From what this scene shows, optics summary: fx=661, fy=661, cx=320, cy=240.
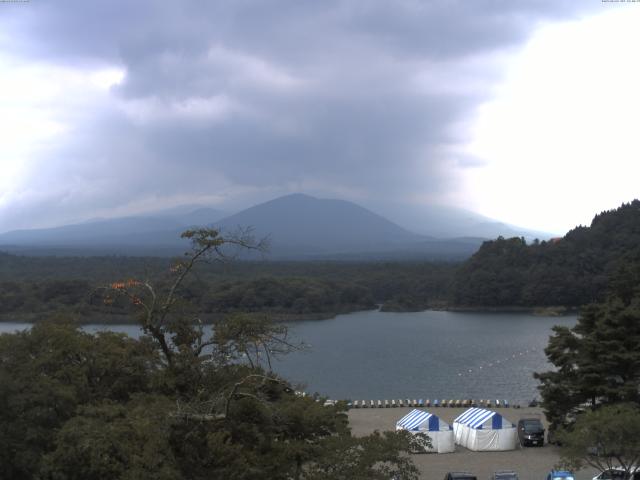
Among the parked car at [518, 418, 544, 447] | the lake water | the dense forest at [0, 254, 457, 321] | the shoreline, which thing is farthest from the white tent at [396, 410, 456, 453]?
the shoreline

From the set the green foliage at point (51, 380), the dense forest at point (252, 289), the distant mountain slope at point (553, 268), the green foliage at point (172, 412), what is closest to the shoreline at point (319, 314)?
the dense forest at point (252, 289)

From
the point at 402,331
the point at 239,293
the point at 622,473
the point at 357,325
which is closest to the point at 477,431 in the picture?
the point at 622,473

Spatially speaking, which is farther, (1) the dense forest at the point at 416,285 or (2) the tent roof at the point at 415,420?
(1) the dense forest at the point at 416,285

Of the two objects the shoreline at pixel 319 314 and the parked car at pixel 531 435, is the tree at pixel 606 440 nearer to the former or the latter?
the parked car at pixel 531 435

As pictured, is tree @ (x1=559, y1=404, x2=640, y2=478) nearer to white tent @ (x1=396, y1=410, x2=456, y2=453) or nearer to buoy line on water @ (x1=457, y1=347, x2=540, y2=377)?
white tent @ (x1=396, y1=410, x2=456, y2=453)

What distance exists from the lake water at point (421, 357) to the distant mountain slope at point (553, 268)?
5.25m

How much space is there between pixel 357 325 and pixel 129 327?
13.9 meters

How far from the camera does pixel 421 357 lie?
29.0 metres

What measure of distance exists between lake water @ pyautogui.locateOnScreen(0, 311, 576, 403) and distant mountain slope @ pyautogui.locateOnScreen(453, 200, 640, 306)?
17.2ft

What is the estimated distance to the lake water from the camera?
72.7 ft

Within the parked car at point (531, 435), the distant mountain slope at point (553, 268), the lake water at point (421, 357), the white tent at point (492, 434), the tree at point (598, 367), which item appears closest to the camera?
the tree at point (598, 367)

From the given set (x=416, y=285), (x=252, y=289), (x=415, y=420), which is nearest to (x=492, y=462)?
(x=415, y=420)

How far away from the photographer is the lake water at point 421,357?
22172 millimetres

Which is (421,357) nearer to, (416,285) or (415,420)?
(415,420)
